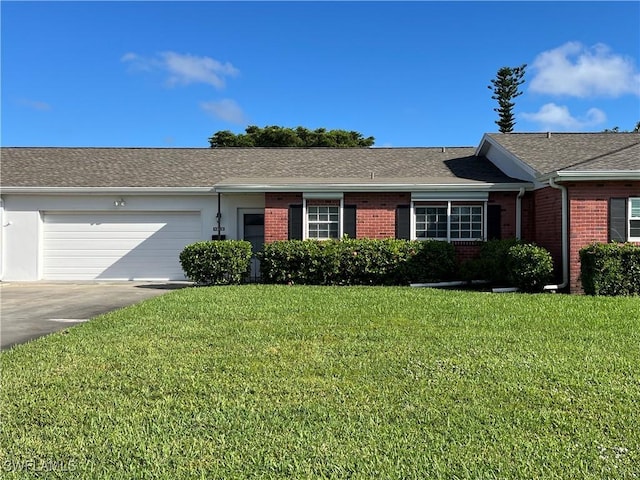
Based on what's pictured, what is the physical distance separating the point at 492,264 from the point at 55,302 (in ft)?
33.1

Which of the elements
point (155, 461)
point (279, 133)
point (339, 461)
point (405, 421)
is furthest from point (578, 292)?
point (279, 133)

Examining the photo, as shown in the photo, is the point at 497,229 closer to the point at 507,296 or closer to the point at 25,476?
the point at 507,296

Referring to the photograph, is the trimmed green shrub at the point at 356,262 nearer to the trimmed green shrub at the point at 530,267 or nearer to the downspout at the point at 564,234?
the trimmed green shrub at the point at 530,267

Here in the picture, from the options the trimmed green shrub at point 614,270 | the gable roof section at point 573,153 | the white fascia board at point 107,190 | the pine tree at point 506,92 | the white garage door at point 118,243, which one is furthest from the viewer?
the pine tree at point 506,92

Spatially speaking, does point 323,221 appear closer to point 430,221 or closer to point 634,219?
point 430,221

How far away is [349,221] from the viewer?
13266 millimetres

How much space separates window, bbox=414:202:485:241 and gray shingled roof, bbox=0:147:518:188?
836mm

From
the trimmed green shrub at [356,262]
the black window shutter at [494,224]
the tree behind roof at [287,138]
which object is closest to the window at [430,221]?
the trimmed green shrub at [356,262]

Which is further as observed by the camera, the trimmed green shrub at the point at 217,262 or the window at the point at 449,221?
the window at the point at 449,221

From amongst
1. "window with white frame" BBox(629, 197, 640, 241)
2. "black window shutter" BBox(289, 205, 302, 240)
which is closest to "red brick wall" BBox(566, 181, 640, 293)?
"window with white frame" BBox(629, 197, 640, 241)

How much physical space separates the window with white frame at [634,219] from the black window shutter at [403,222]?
5218 mm

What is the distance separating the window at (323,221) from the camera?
13.4 metres

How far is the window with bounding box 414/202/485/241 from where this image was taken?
13.3m

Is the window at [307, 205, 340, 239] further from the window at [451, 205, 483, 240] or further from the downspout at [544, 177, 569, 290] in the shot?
the downspout at [544, 177, 569, 290]
